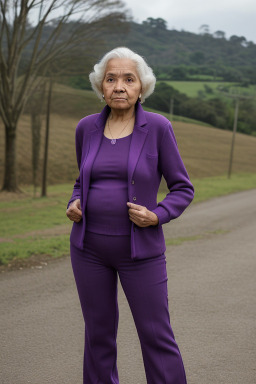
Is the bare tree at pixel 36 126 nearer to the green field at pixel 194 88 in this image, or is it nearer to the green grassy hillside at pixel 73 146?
the green grassy hillside at pixel 73 146

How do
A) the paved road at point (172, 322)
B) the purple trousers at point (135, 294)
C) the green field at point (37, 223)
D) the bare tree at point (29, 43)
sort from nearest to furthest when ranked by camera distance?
the purple trousers at point (135, 294) < the paved road at point (172, 322) < the green field at point (37, 223) < the bare tree at point (29, 43)

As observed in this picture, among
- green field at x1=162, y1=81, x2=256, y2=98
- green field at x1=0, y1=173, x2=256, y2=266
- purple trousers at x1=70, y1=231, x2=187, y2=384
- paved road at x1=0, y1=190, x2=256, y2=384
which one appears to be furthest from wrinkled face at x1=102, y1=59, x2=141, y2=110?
green field at x1=162, y1=81, x2=256, y2=98

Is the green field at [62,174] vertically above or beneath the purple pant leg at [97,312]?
beneath

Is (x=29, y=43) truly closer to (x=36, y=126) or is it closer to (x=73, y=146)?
(x=36, y=126)

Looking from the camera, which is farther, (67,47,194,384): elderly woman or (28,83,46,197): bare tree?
(28,83,46,197): bare tree

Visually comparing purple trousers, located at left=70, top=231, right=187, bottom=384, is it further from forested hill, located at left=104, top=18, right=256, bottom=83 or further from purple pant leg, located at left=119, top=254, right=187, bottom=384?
forested hill, located at left=104, top=18, right=256, bottom=83

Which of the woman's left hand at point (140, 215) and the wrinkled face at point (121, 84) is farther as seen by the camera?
the wrinkled face at point (121, 84)

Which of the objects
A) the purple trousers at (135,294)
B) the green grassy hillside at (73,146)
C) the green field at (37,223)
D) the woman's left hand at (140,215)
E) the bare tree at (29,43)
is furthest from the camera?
the green grassy hillside at (73,146)

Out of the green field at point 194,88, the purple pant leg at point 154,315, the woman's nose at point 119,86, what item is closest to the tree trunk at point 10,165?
the woman's nose at point 119,86

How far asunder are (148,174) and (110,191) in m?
0.18

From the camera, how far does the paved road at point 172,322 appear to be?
380cm

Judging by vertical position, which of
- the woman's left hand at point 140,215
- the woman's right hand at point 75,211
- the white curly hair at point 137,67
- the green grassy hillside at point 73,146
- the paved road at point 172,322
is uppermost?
the white curly hair at point 137,67

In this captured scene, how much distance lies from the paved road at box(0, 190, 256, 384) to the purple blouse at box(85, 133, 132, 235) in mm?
1502

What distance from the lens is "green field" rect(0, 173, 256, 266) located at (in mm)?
8289
